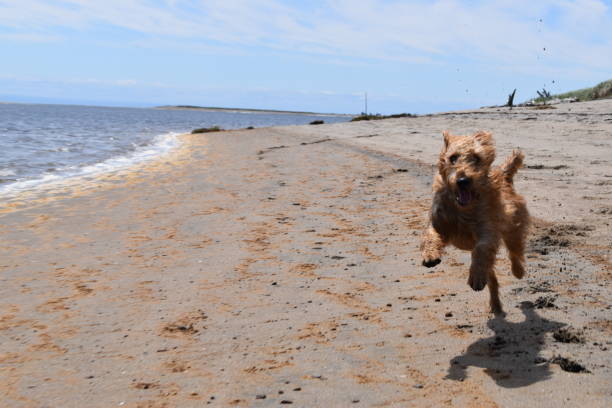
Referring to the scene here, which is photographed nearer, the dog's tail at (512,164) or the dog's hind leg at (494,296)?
the dog's hind leg at (494,296)

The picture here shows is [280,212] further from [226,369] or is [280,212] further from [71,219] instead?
[226,369]

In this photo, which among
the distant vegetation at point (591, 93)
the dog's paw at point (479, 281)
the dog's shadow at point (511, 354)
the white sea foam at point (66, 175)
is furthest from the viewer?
the distant vegetation at point (591, 93)

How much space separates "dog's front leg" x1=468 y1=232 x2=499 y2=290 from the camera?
450 cm

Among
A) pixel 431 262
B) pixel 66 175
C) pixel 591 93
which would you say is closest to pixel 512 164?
pixel 431 262

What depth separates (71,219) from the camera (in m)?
9.40

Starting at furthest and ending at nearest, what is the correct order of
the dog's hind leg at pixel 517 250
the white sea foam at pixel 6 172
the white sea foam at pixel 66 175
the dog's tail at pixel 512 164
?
the white sea foam at pixel 6 172 → the white sea foam at pixel 66 175 → the dog's tail at pixel 512 164 → the dog's hind leg at pixel 517 250

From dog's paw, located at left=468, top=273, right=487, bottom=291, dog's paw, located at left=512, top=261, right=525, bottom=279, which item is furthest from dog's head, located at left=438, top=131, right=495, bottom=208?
dog's paw, located at left=512, top=261, right=525, bottom=279

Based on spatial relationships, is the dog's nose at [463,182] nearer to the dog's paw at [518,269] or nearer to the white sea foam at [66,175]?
the dog's paw at [518,269]

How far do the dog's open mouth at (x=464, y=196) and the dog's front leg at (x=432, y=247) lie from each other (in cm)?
42

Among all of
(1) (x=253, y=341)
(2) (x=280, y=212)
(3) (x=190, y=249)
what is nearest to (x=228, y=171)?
(2) (x=280, y=212)

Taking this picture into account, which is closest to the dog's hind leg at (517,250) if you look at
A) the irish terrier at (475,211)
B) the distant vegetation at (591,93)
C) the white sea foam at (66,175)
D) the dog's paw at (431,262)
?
the irish terrier at (475,211)

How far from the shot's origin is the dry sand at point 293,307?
12.4 feet

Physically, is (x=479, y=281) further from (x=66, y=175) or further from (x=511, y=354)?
(x=66, y=175)

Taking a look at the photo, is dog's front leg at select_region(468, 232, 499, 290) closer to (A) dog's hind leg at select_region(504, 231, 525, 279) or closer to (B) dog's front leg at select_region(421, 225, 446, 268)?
(B) dog's front leg at select_region(421, 225, 446, 268)
